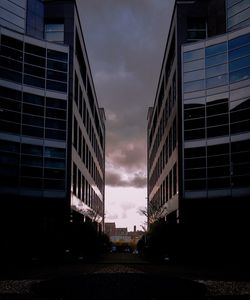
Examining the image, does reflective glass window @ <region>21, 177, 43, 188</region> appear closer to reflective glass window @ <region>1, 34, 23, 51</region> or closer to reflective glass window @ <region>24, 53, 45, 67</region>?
reflective glass window @ <region>24, 53, 45, 67</region>

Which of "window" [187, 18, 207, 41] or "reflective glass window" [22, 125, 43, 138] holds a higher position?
"window" [187, 18, 207, 41]

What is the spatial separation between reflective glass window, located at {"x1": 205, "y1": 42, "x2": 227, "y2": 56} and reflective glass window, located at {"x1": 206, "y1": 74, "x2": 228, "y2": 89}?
251cm

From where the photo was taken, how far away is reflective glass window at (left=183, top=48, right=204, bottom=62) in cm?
5072

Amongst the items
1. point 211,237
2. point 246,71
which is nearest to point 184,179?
point 211,237

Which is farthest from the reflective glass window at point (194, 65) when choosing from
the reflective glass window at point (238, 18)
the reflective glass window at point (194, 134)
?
the reflective glass window at point (194, 134)

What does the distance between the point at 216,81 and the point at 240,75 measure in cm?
272

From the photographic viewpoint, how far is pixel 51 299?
48.9ft

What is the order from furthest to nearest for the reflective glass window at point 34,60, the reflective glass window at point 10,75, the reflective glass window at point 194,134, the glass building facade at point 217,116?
the reflective glass window at point 34,60, the reflective glass window at point 194,134, the reflective glass window at point 10,75, the glass building facade at point 217,116

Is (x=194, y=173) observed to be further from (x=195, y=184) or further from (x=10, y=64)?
(x=10, y=64)

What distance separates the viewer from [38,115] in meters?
51.7

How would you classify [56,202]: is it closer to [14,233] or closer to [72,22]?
[14,233]

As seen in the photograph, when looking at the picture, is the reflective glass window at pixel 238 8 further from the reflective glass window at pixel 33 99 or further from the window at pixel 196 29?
the reflective glass window at pixel 33 99

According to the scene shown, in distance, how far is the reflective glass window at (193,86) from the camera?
5050cm

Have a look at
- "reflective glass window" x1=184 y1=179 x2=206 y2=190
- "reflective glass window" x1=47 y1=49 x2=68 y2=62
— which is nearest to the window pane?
"reflective glass window" x1=184 y1=179 x2=206 y2=190
